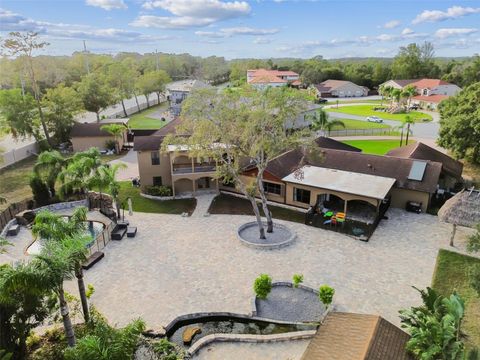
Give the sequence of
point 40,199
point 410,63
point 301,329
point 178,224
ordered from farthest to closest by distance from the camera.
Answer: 1. point 410,63
2. point 40,199
3. point 178,224
4. point 301,329

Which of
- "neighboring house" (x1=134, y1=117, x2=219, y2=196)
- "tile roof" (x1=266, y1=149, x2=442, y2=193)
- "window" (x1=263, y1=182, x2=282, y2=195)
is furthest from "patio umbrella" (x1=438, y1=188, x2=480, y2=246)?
"neighboring house" (x1=134, y1=117, x2=219, y2=196)

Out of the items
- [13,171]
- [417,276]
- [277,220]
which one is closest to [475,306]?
[417,276]

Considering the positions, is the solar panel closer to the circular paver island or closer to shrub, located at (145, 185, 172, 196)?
the circular paver island

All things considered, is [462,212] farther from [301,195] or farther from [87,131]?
[87,131]

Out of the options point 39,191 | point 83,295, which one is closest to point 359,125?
point 39,191

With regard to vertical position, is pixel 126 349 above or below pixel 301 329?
above

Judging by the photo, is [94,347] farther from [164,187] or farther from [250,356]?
[164,187]
